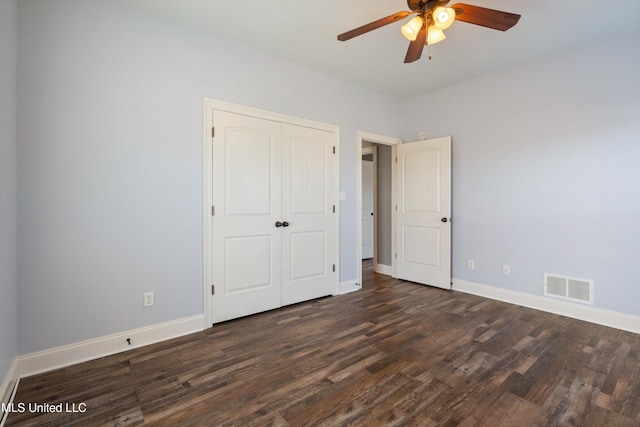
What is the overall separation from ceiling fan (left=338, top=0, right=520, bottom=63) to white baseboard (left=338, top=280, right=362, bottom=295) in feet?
9.12

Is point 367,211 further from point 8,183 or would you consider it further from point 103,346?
point 8,183

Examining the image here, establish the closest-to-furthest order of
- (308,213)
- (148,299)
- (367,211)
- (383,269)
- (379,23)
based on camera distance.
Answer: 1. (379,23)
2. (148,299)
3. (308,213)
4. (383,269)
5. (367,211)

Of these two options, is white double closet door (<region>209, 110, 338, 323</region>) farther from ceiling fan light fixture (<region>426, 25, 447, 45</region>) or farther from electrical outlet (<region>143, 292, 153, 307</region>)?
ceiling fan light fixture (<region>426, 25, 447, 45</region>)

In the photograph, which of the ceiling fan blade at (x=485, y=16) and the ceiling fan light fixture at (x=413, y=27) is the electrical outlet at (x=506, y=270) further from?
the ceiling fan light fixture at (x=413, y=27)

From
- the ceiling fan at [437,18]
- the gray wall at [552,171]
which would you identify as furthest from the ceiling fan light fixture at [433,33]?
the gray wall at [552,171]

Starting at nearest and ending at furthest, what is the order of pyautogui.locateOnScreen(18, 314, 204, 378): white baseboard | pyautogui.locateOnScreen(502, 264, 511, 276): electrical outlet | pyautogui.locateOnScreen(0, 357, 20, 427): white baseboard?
pyautogui.locateOnScreen(0, 357, 20, 427): white baseboard
pyautogui.locateOnScreen(18, 314, 204, 378): white baseboard
pyautogui.locateOnScreen(502, 264, 511, 276): electrical outlet

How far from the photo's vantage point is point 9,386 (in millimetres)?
1726

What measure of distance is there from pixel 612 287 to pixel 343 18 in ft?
11.7

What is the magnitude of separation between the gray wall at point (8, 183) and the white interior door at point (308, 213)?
209 centimetres

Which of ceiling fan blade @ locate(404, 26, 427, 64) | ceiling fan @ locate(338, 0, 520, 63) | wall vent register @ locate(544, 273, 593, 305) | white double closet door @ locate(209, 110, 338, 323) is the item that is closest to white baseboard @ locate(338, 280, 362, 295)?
white double closet door @ locate(209, 110, 338, 323)

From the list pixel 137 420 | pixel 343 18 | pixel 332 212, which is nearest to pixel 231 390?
pixel 137 420

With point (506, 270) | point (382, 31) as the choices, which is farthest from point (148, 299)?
point (506, 270)

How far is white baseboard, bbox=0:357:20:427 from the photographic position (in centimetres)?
158

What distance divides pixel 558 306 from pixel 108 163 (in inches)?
177
